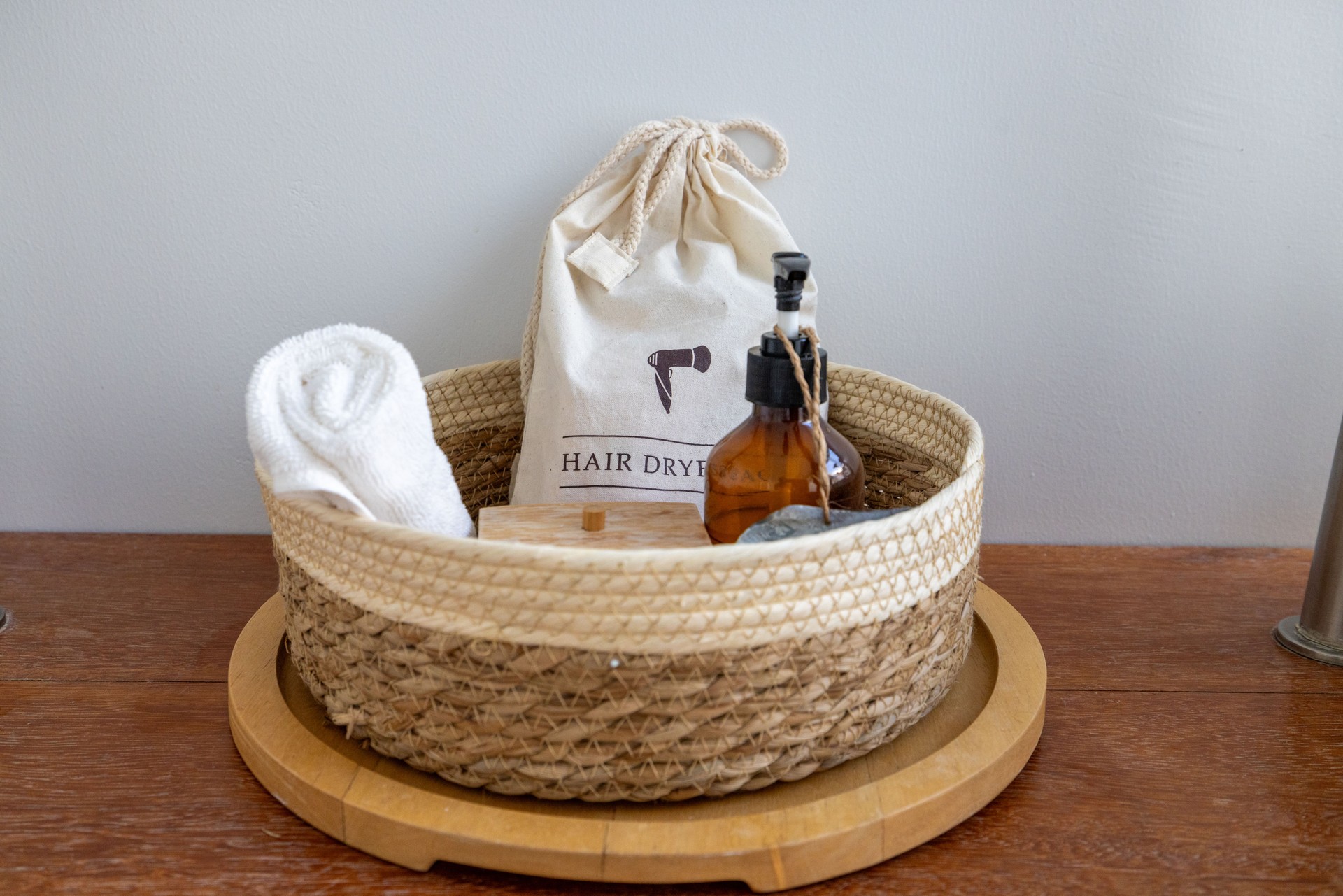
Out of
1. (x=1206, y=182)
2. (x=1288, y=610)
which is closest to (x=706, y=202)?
(x=1206, y=182)

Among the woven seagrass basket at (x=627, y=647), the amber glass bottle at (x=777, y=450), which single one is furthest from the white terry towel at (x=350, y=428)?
the amber glass bottle at (x=777, y=450)

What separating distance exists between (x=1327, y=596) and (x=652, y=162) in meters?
0.46

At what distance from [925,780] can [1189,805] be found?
123 millimetres

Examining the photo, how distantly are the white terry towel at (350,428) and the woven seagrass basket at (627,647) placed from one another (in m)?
0.02

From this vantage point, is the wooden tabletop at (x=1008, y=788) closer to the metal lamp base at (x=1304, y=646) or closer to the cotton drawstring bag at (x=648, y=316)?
the metal lamp base at (x=1304, y=646)

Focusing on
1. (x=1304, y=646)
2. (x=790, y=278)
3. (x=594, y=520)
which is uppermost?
(x=790, y=278)

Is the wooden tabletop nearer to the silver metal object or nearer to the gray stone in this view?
the silver metal object

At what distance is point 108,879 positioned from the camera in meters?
0.40

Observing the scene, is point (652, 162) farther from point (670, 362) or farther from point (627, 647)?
point (627, 647)

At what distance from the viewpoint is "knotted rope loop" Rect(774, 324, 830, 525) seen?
1.42ft

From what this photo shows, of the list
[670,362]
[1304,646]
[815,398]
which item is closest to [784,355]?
[815,398]

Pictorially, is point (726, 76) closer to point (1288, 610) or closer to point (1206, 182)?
point (1206, 182)

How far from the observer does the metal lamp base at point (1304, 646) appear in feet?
1.90

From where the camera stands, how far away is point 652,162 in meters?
0.62
